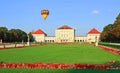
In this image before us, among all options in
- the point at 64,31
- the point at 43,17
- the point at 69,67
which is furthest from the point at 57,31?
the point at 69,67

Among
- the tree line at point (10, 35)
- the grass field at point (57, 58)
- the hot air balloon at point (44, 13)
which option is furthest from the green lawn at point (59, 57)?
the tree line at point (10, 35)

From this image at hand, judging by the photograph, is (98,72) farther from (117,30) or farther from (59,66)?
(117,30)

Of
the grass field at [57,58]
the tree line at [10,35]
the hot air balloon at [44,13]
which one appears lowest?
the grass field at [57,58]

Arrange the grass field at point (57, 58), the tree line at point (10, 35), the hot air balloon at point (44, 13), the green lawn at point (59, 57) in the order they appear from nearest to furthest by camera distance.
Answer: the grass field at point (57, 58), the green lawn at point (59, 57), the hot air balloon at point (44, 13), the tree line at point (10, 35)

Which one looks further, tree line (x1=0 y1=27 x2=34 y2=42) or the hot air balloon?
tree line (x1=0 y1=27 x2=34 y2=42)

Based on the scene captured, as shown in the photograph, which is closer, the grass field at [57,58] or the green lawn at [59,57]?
the grass field at [57,58]

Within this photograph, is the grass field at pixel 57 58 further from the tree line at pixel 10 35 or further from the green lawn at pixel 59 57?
the tree line at pixel 10 35

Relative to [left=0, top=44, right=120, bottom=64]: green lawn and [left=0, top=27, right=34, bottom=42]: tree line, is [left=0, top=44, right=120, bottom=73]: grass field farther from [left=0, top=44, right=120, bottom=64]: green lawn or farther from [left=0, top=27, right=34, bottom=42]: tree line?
[left=0, top=27, right=34, bottom=42]: tree line

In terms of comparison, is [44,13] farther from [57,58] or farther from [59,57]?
[57,58]

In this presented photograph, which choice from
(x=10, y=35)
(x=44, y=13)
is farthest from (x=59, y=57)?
(x=10, y=35)

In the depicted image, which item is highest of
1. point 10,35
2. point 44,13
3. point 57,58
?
point 44,13

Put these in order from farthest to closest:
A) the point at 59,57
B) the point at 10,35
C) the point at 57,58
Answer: the point at 10,35 → the point at 59,57 → the point at 57,58

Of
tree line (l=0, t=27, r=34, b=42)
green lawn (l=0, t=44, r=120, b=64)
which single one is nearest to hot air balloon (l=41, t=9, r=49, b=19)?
green lawn (l=0, t=44, r=120, b=64)

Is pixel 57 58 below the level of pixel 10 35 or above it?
below
